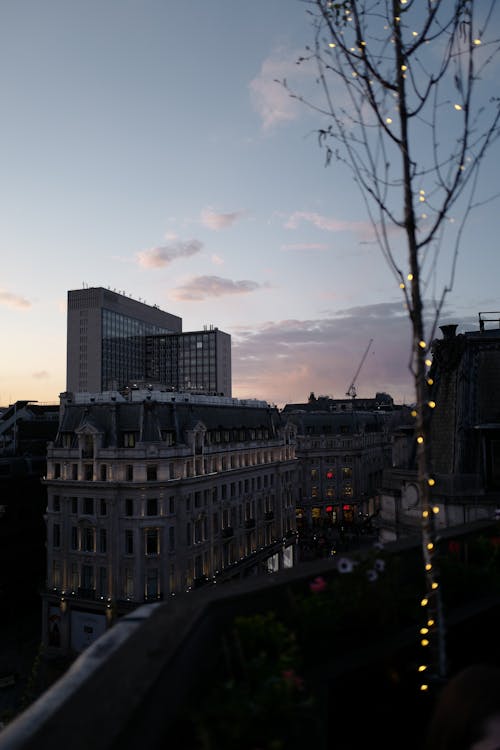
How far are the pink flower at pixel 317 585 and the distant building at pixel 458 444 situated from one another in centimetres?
2013

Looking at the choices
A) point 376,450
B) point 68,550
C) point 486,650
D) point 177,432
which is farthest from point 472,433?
point 376,450

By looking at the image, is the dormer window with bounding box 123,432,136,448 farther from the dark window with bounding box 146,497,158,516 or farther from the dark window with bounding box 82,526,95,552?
the dark window with bounding box 82,526,95,552

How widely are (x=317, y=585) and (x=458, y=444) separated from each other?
23.3m

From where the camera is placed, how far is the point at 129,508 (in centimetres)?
5666

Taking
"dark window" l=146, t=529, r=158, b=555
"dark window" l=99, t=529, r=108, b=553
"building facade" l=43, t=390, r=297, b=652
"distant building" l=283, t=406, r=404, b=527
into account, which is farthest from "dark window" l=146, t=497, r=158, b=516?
"distant building" l=283, t=406, r=404, b=527

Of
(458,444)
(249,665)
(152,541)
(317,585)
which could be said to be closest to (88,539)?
(152,541)

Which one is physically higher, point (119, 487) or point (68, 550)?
point (119, 487)

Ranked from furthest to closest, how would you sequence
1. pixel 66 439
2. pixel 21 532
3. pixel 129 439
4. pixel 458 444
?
pixel 21 532 → pixel 66 439 → pixel 129 439 → pixel 458 444

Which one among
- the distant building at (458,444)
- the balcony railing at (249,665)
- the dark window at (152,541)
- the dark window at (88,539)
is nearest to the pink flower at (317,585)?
the balcony railing at (249,665)

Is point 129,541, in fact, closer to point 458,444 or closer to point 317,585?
point 458,444

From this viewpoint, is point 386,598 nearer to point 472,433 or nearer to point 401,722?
point 401,722

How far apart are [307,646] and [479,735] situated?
148 inches

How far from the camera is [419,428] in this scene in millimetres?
10500

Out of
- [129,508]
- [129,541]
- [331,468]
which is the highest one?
[129,508]
